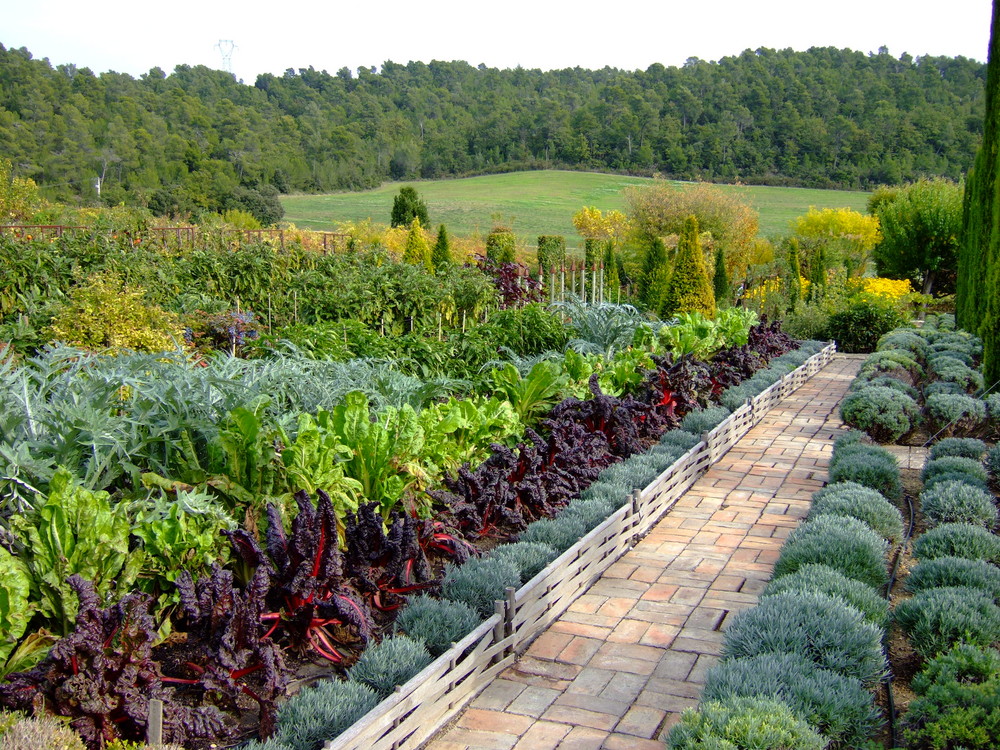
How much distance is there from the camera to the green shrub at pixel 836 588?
120 inches

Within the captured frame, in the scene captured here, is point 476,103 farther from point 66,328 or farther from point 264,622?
point 264,622

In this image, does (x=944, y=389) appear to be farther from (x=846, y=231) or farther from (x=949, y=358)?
(x=846, y=231)

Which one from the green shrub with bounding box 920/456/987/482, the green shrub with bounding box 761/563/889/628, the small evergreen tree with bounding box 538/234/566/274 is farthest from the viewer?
the small evergreen tree with bounding box 538/234/566/274

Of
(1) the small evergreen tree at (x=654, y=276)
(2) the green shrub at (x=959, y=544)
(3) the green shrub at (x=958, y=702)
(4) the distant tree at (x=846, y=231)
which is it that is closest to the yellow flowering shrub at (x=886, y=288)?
(1) the small evergreen tree at (x=654, y=276)

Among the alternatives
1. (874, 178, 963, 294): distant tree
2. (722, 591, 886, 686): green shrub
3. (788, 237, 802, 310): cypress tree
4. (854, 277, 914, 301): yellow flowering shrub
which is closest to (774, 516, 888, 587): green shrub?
(722, 591, 886, 686): green shrub

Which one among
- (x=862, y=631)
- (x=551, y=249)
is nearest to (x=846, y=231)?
(x=551, y=249)

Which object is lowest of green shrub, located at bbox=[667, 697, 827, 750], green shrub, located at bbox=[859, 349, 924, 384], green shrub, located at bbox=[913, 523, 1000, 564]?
green shrub, located at bbox=[859, 349, 924, 384]

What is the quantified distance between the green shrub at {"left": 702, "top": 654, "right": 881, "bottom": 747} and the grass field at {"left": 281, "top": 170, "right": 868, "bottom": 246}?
1478 inches

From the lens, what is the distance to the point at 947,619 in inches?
114

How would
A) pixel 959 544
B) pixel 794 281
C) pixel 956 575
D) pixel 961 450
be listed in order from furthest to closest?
pixel 794 281
pixel 961 450
pixel 959 544
pixel 956 575

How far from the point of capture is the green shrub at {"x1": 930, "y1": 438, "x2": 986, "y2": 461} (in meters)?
5.37

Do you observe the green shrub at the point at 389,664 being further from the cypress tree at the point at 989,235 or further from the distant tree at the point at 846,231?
the distant tree at the point at 846,231

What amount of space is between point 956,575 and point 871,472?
165 centimetres

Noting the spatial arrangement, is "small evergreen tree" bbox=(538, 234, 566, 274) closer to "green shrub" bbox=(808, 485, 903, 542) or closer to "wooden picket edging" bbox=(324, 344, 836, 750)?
"wooden picket edging" bbox=(324, 344, 836, 750)
